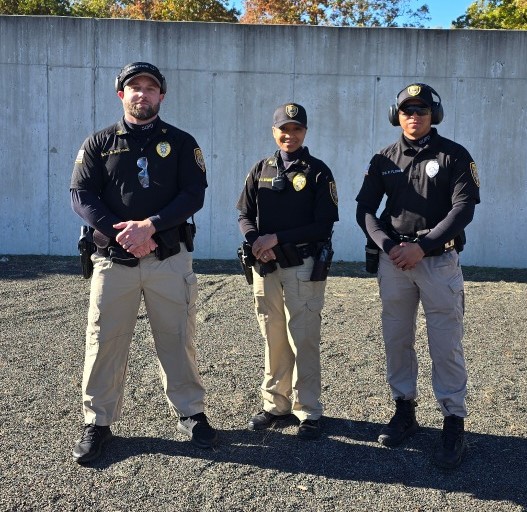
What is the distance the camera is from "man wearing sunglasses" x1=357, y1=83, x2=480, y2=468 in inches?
152

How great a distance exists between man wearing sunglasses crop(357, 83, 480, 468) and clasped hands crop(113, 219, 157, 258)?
1364 mm

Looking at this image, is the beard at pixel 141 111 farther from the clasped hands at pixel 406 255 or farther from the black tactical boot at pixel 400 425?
the black tactical boot at pixel 400 425

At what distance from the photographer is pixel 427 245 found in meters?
3.81

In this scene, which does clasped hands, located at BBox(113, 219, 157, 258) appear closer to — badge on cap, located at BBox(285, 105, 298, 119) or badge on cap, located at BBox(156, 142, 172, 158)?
badge on cap, located at BBox(156, 142, 172, 158)

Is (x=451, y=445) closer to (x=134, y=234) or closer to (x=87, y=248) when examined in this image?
(x=134, y=234)

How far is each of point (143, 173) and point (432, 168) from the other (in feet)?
5.60

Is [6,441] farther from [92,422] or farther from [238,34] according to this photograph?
[238,34]

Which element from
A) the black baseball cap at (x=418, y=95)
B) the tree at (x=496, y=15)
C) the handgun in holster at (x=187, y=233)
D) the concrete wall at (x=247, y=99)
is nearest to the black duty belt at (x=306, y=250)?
the handgun in holster at (x=187, y=233)

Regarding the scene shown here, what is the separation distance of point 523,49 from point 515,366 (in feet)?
21.2

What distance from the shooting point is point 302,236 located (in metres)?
4.11

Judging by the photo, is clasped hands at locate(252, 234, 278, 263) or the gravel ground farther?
clasped hands at locate(252, 234, 278, 263)

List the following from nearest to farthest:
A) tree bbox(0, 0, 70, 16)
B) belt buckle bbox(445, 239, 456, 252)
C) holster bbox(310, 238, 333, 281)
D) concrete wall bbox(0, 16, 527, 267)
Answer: belt buckle bbox(445, 239, 456, 252) < holster bbox(310, 238, 333, 281) < concrete wall bbox(0, 16, 527, 267) < tree bbox(0, 0, 70, 16)

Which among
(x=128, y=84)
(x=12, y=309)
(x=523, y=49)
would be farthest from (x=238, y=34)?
(x=128, y=84)

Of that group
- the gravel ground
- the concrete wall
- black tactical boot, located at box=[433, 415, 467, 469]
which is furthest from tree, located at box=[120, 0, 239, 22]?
black tactical boot, located at box=[433, 415, 467, 469]
